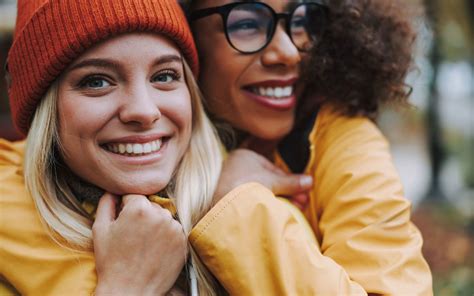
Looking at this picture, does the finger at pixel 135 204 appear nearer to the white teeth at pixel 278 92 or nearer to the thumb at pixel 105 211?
the thumb at pixel 105 211

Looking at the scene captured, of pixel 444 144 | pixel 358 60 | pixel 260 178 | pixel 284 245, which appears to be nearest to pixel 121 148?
pixel 260 178

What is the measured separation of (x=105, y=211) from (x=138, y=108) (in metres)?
0.44

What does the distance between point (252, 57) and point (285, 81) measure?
209 mm

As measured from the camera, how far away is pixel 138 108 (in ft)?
7.55

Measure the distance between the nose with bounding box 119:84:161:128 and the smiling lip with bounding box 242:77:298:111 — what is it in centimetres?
69

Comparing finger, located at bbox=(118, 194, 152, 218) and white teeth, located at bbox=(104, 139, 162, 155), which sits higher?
white teeth, located at bbox=(104, 139, 162, 155)

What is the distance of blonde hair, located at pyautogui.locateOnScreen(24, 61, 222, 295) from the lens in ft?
7.80

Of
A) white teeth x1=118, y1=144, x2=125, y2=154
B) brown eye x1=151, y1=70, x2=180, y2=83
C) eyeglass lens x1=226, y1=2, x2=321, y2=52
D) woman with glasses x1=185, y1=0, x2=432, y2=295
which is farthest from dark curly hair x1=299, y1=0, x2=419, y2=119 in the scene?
white teeth x1=118, y1=144, x2=125, y2=154

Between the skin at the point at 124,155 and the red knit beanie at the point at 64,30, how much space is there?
0.17 ft

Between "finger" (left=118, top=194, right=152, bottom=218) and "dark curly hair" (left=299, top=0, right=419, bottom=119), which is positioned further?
"dark curly hair" (left=299, top=0, right=419, bottom=119)

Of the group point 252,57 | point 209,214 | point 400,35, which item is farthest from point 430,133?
point 209,214

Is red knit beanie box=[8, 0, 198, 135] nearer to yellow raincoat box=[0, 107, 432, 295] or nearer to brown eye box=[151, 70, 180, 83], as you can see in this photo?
brown eye box=[151, 70, 180, 83]

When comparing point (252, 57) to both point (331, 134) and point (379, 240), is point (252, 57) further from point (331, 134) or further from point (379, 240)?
point (379, 240)

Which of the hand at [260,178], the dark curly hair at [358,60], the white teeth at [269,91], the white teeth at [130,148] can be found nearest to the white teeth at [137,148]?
the white teeth at [130,148]
